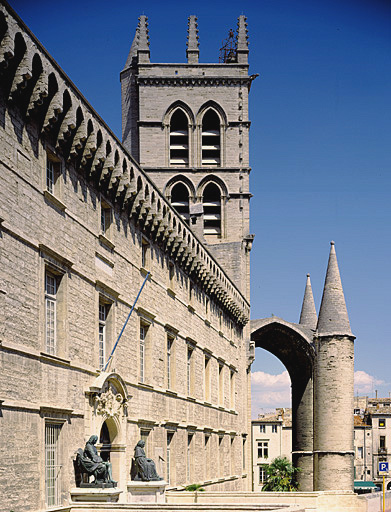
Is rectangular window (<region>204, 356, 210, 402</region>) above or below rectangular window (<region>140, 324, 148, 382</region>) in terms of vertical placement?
below

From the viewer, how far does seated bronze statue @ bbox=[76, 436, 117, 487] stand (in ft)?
59.6

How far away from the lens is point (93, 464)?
1822 centimetres

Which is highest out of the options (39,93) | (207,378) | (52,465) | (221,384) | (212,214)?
(212,214)

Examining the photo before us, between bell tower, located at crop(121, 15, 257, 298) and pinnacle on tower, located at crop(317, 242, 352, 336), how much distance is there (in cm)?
660

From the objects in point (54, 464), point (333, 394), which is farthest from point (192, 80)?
point (54, 464)

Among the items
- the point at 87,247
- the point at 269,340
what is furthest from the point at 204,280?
the point at 269,340

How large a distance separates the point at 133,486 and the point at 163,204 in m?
8.93

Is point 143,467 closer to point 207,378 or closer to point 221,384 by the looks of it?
point 207,378

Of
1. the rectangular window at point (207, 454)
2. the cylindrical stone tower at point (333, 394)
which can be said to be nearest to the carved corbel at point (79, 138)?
the rectangular window at point (207, 454)

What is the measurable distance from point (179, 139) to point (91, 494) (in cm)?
3885

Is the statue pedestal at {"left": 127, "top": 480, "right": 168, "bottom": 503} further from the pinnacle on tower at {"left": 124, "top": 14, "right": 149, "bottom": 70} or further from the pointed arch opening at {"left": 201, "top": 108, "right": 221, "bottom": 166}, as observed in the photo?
the pinnacle on tower at {"left": 124, "top": 14, "right": 149, "bottom": 70}

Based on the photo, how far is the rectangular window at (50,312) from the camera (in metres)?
17.3

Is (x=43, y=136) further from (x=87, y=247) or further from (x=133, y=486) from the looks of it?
(x=133, y=486)

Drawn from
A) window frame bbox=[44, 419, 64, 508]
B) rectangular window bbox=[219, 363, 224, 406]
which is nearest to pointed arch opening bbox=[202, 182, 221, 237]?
rectangular window bbox=[219, 363, 224, 406]
